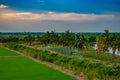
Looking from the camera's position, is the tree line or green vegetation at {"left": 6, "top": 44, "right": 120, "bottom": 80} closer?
green vegetation at {"left": 6, "top": 44, "right": 120, "bottom": 80}

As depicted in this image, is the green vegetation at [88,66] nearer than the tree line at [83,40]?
Yes

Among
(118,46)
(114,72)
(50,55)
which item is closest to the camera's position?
(114,72)

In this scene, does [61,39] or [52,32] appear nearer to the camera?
[61,39]

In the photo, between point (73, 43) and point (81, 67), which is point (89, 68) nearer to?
point (81, 67)

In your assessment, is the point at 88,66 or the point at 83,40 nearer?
the point at 88,66

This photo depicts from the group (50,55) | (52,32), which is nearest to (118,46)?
(50,55)

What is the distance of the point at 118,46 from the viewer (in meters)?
73.1

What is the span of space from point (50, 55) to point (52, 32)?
54925 mm

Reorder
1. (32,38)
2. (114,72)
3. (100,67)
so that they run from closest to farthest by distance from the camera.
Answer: (114,72)
(100,67)
(32,38)

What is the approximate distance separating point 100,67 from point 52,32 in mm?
75427

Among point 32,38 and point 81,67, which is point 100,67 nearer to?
point 81,67

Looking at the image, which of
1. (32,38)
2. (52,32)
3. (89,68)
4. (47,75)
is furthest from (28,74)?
(32,38)

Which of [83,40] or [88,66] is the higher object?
[83,40]

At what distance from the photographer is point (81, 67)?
45969mm
